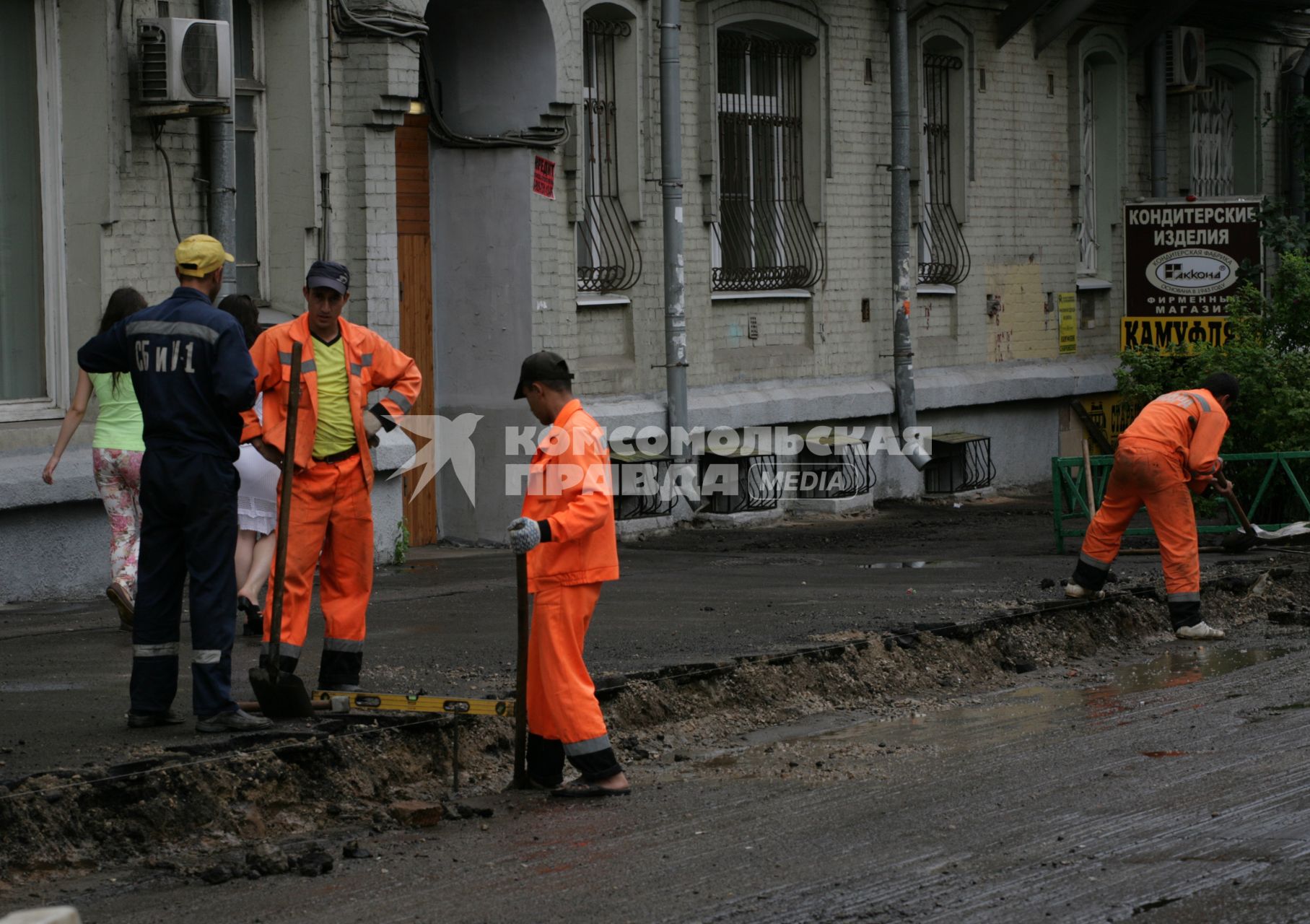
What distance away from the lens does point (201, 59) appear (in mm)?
11734

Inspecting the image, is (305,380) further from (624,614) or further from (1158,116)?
(1158,116)

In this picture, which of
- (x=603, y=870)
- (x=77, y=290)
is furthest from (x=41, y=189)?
(x=603, y=870)

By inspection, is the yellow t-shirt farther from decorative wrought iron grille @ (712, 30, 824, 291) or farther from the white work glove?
decorative wrought iron grille @ (712, 30, 824, 291)

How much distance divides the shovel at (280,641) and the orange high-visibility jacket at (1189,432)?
535cm

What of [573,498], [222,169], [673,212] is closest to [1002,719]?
[573,498]

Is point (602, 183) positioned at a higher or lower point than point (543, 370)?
higher

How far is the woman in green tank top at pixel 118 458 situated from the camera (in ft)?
33.0

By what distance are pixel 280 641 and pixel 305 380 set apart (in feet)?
3.52

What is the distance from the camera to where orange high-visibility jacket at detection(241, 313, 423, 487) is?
27.0 ft

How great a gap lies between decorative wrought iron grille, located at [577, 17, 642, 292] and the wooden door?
1.34 meters

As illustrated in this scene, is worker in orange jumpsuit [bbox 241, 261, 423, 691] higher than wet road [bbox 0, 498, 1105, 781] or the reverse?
higher

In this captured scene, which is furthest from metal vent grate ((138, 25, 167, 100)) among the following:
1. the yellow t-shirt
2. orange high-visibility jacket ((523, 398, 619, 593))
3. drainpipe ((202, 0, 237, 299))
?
orange high-visibility jacket ((523, 398, 619, 593))

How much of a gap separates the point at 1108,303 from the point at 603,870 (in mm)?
17141

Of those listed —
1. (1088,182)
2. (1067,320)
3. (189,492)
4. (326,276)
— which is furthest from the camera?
(1088,182)
